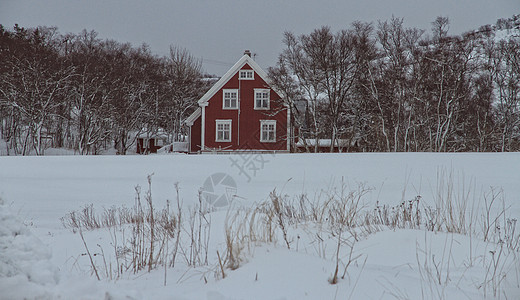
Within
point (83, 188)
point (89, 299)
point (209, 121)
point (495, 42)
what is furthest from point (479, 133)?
point (89, 299)

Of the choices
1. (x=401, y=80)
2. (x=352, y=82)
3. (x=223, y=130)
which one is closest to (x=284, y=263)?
(x=401, y=80)

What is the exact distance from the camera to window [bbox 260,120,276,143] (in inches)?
1059

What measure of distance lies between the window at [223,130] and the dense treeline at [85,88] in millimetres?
3937

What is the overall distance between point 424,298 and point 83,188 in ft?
36.3

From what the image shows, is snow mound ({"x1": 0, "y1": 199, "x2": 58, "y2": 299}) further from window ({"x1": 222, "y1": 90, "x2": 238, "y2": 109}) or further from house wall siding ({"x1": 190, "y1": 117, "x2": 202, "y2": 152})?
house wall siding ({"x1": 190, "y1": 117, "x2": 202, "y2": 152})

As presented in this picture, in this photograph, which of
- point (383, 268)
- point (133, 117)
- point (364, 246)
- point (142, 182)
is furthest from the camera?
point (133, 117)

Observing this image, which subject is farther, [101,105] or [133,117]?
[133,117]

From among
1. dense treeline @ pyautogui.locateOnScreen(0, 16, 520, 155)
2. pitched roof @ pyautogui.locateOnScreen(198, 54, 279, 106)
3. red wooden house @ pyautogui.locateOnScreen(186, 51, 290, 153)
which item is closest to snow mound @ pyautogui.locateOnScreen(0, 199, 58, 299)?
dense treeline @ pyautogui.locateOnScreen(0, 16, 520, 155)

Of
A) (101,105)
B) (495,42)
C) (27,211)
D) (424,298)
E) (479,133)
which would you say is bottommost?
(27,211)

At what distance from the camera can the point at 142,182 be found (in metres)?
12.5

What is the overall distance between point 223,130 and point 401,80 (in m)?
13.0

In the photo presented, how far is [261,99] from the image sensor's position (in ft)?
88.9

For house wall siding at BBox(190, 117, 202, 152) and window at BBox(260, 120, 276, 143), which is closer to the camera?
window at BBox(260, 120, 276, 143)

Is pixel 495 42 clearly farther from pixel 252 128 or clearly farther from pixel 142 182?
pixel 142 182
